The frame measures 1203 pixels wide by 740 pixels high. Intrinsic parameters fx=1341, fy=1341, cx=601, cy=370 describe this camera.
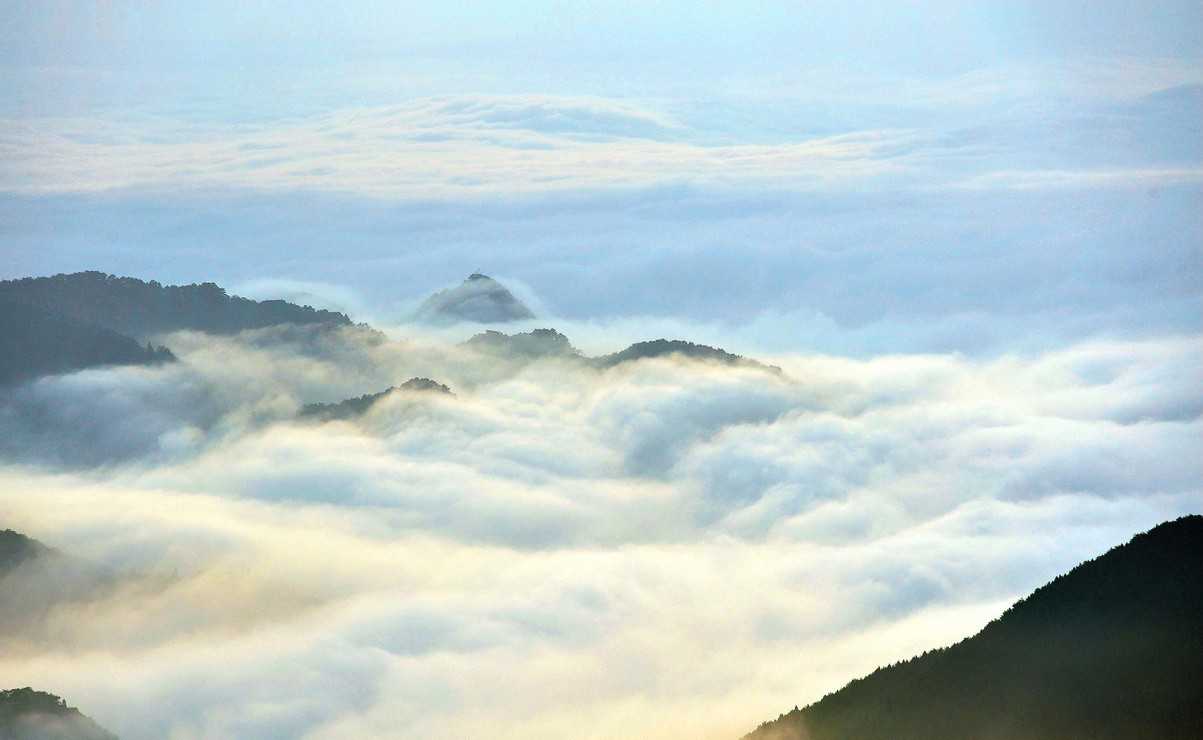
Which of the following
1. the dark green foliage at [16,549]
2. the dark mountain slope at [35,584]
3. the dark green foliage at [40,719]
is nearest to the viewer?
the dark green foliage at [40,719]

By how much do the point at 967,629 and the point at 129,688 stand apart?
3495 inches

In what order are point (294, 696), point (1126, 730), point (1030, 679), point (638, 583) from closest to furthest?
point (1126, 730) → point (1030, 679) → point (294, 696) → point (638, 583)

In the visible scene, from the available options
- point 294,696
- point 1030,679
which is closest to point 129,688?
point 294,696

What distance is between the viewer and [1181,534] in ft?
370

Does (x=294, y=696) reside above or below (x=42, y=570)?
below

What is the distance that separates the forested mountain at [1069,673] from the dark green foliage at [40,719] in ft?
180

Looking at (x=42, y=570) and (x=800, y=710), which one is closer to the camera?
(x=800, y=710)

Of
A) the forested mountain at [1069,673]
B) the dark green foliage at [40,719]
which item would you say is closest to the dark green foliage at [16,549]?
the dark green foliage at [40,719]

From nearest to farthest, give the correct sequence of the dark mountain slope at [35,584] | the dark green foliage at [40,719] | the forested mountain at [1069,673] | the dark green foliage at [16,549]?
the forested mountain at [1069,673]
the dark green foliage at [40,719]
the dark mountain slope at [35,584]
the dark green foliage at [16,549]

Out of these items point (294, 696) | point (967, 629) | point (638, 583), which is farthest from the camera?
point (638, 583)

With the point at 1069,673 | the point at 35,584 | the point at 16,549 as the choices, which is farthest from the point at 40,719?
the point at 1069,673

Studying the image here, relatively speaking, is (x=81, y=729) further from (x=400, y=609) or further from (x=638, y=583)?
(x=638, y=583)

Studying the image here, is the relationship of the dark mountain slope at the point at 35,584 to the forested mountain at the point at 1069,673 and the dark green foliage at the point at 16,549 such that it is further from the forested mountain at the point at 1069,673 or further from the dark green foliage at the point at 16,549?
the forested mountain at the point at 1069,673

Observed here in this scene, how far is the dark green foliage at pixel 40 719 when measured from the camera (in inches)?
4222
